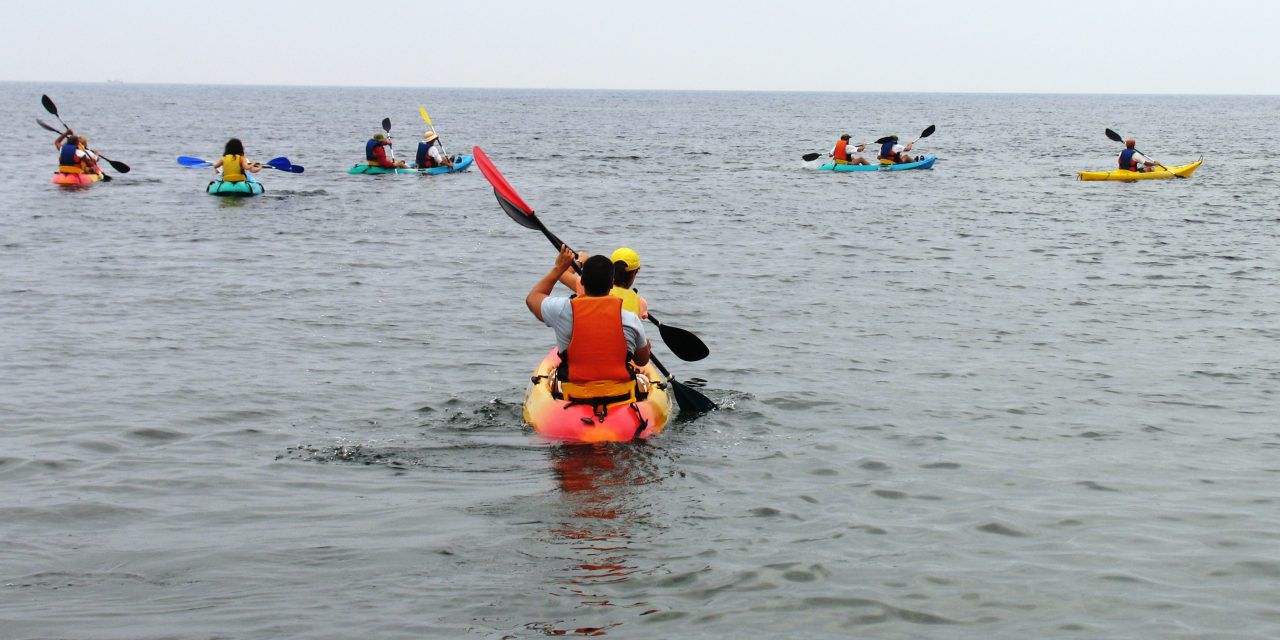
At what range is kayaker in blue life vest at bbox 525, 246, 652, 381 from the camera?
27.2 feet

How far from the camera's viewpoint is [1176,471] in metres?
8.37

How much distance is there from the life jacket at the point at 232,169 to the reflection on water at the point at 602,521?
746 inches

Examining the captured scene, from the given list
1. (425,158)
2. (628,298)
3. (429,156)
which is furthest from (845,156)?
(628,298)

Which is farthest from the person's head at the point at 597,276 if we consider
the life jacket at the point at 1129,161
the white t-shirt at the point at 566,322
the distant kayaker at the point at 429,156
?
the life jacket at the point at 1129,161

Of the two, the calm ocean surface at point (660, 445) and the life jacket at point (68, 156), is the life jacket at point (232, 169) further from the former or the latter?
the life jacket at point (68, 156)

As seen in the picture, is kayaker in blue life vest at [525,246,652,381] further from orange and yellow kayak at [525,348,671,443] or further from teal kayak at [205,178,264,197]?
teal kayak at [205,178,264,197]

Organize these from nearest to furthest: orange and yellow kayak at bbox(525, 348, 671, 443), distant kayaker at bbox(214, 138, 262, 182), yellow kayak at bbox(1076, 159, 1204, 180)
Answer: orange and yellow kayak at bbox(525, 348, 671, 443) → distant kayaker at bbox(214, 138, 262, 182) → yellow kayak at bbox(1076, 159, 1204, 180)

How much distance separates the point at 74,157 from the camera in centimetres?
2769

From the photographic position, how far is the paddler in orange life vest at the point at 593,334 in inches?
327

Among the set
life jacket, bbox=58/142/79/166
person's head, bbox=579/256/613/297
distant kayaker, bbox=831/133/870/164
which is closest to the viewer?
person's head, bbox=579/256/613/297

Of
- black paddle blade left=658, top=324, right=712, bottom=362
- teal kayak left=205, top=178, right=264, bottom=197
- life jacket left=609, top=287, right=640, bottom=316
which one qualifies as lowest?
black paddle blade left=658, top=324, right=712, bottom=362

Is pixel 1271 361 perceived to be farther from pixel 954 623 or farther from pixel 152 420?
pixel 152 420

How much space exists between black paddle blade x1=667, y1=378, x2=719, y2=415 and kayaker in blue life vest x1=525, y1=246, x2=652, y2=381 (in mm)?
1052

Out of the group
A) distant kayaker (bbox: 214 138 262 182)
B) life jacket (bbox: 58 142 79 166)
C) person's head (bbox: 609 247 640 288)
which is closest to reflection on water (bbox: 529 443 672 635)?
person's head (bbox: 609 247 640 288)
